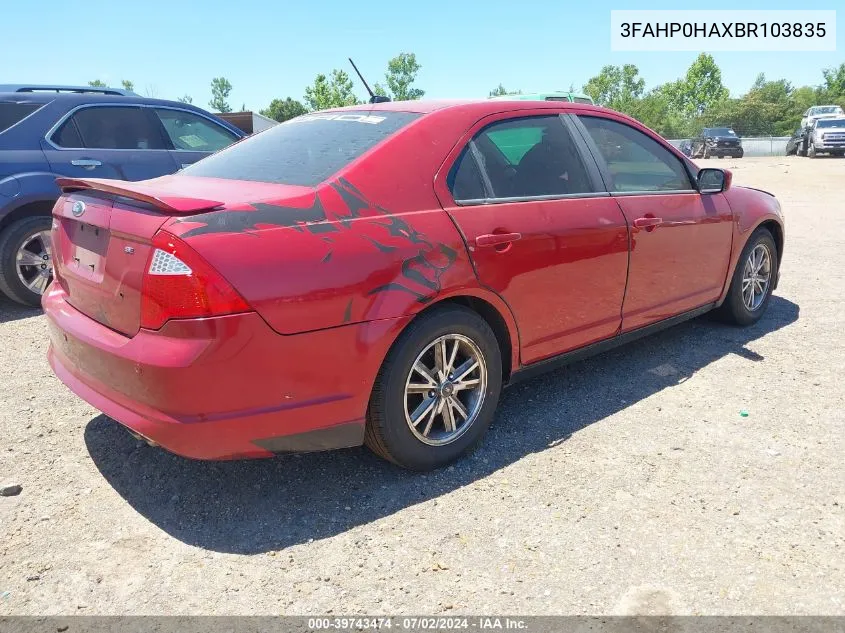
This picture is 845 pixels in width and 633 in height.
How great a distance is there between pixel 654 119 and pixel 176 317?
75197mm

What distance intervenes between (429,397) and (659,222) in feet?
6.43

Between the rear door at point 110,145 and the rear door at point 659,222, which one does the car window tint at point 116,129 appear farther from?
the rear door at point 659,222

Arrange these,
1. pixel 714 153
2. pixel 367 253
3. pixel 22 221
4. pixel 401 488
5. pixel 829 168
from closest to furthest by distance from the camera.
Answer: pixel 367 253 → pixel 401 488 → pixel 22 221 → pixel 829 168 → pixel 714 153

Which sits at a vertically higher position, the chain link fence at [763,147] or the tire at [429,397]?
the chain link fence at [763,147]

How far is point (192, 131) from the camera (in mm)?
6758

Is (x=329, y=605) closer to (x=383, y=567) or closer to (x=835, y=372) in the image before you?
(x=383, y=567)

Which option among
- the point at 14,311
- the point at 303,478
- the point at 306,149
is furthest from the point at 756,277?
the point at 14,311

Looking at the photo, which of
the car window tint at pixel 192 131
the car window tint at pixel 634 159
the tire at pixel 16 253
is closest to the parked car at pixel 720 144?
the car window tint at pixel 192 131

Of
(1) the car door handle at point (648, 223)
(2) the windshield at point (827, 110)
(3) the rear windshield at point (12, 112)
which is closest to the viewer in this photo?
(1) the car door handle at point (648, 223)

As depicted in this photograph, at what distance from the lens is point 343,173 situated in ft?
9.30

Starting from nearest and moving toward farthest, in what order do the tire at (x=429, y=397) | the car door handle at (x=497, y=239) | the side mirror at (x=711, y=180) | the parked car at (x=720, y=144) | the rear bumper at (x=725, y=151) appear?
the tire at (x=429, y=397) → the car door handle at (x=497, y=239) → the side mirror at (x=711, y=180) → the parked car at (x=720, y=144) → the rear bumper at (x=725, y=151)

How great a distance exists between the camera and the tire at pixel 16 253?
553 cm

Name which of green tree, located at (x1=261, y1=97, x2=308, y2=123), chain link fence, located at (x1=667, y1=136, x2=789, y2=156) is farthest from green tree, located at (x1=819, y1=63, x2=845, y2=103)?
green tree, located at (x1=261, y1=97, x2=308, y2=123)

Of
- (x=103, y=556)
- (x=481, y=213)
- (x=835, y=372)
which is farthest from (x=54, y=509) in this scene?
(x=835, y=372)
